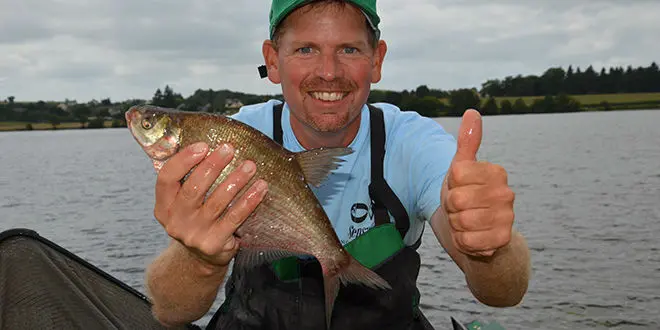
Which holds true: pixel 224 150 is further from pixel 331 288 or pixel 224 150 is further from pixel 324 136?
pixel 324 136

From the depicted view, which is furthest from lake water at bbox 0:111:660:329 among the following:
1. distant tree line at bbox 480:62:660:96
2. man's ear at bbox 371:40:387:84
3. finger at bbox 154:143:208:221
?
distant tree line at bbox 480:62:660:96

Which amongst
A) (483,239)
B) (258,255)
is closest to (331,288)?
(258,255)

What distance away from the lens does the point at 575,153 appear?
39.3m

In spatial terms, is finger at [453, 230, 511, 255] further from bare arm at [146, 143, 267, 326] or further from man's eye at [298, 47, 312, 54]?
man's eye at [298, 47, 312, 54]

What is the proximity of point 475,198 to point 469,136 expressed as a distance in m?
0.28

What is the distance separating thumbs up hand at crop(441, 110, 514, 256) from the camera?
2.71m

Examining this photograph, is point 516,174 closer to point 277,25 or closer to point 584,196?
point 584,196

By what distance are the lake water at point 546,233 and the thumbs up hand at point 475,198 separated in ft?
27.4

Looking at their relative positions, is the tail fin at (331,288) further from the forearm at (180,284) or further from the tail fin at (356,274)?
the forearm at (180,284)

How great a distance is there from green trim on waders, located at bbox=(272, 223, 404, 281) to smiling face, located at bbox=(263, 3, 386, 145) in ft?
2.63

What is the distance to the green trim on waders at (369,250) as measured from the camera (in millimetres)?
4422

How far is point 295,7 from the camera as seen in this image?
4348mm

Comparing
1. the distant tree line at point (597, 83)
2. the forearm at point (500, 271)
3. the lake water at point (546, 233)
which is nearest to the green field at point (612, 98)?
the distant tree line at point (597, 83)

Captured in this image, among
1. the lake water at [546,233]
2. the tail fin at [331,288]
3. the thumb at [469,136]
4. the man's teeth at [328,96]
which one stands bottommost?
the lake water at [546,233]
